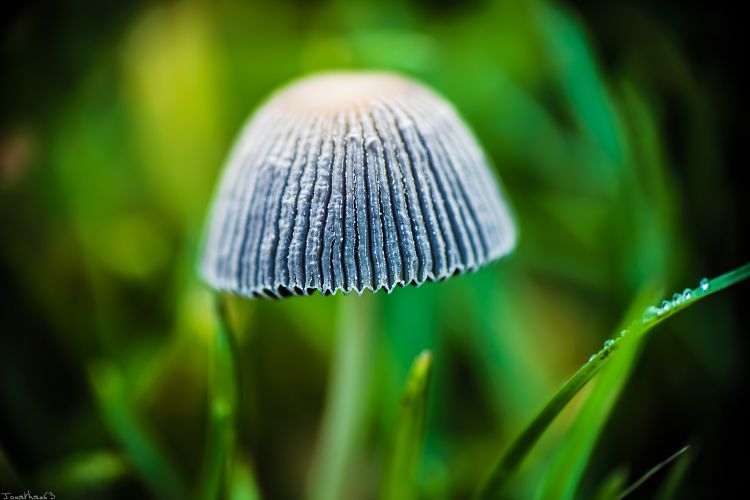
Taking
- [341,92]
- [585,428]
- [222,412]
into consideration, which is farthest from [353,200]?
[585,428]

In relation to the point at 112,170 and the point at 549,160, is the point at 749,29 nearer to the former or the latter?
the point at 549,160

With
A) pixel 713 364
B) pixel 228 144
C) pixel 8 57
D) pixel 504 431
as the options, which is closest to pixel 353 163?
pixel 504 431

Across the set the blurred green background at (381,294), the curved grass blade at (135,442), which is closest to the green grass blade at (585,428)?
the blurred green background at (381,294)

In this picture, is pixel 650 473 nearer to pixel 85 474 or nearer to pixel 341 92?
pixel 341 92

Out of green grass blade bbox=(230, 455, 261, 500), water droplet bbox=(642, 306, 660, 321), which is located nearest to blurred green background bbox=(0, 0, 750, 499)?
green grass blade bbox=(230, 455, 261, 500)

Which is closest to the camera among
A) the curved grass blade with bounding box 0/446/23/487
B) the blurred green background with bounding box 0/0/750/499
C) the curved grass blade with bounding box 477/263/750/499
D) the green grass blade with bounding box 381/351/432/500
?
the curved grass blade with bounding box 477/263/750/499

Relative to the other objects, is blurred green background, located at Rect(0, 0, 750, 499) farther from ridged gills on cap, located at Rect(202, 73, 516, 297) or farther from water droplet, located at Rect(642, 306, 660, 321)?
ridged gills on cap, located at Rect(202, 73, 516, 297)
